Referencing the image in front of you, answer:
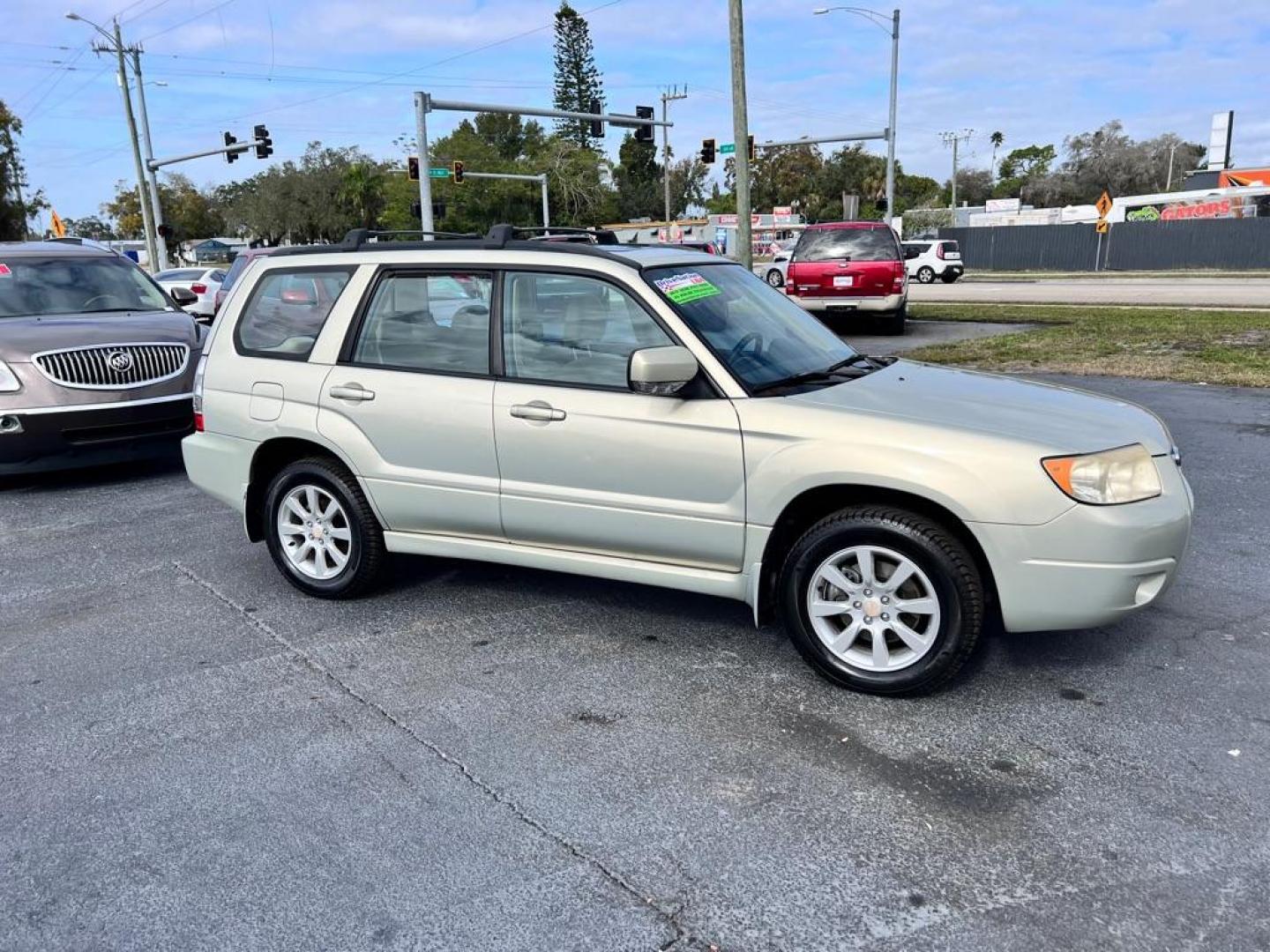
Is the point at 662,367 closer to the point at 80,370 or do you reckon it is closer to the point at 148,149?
the point at 80,370

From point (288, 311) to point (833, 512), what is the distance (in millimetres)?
2981

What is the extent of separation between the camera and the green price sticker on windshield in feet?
13.6

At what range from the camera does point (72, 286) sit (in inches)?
326

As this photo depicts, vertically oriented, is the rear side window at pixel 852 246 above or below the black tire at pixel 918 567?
above

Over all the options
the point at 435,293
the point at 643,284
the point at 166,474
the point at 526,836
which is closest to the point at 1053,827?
the point at 526,836

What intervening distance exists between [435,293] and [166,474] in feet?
14.7

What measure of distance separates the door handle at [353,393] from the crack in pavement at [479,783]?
3.76ft

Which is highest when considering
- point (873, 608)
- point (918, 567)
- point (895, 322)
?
point (918, 567)

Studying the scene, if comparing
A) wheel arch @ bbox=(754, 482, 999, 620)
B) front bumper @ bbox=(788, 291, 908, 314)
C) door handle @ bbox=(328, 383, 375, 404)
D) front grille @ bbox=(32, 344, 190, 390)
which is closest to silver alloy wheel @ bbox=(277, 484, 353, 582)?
door handle @ bbox=(328, 383, 375, 404)

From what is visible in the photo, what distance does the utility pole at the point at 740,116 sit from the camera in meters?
15.8

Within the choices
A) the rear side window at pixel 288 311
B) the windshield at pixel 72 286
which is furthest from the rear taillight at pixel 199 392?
the windshield at pixel 72 286

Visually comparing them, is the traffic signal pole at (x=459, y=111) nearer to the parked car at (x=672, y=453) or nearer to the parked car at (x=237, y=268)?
the parked car at (x=237, y=268)

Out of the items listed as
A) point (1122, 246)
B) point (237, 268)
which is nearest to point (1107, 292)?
point (1122, 246)

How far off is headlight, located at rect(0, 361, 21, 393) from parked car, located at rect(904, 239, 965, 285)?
3165 centimetres
